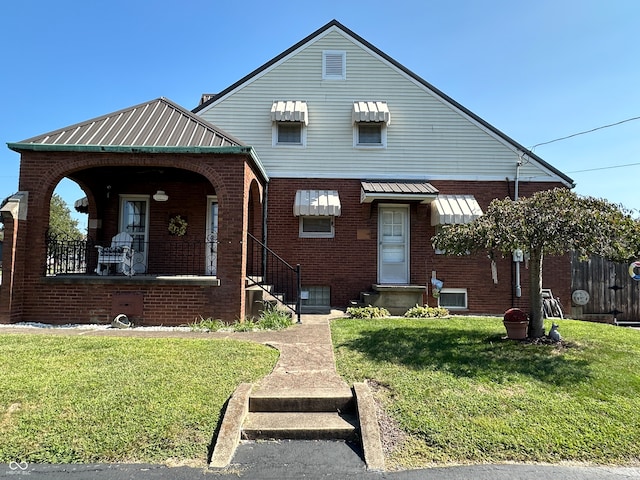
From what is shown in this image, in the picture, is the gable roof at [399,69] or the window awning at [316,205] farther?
the gable roof at [399,69]

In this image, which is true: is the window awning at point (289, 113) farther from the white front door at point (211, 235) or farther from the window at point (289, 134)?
the white front door at point (211, 235)

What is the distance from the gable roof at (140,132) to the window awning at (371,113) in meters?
4.12

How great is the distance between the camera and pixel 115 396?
4109 mm

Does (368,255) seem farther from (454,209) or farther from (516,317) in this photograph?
(516,317)

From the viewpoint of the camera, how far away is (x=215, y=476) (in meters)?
3.07

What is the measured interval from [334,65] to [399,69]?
1.99m

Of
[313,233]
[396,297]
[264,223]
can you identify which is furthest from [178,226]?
[396,297]

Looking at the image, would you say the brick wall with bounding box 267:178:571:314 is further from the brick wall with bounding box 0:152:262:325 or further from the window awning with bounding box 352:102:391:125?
the brick wall with bounding box 0:152:262:325

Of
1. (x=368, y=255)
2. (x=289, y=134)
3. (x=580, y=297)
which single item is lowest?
(x=580, y=297)

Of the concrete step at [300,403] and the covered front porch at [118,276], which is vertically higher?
the covered front porch at [118,276]

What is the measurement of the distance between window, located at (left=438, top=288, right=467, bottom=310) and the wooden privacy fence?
3384mm

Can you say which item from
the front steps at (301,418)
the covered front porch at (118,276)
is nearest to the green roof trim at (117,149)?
the covered front porch at (118,276)

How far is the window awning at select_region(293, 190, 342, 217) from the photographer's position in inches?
415

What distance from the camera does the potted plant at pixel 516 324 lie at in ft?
21.5
